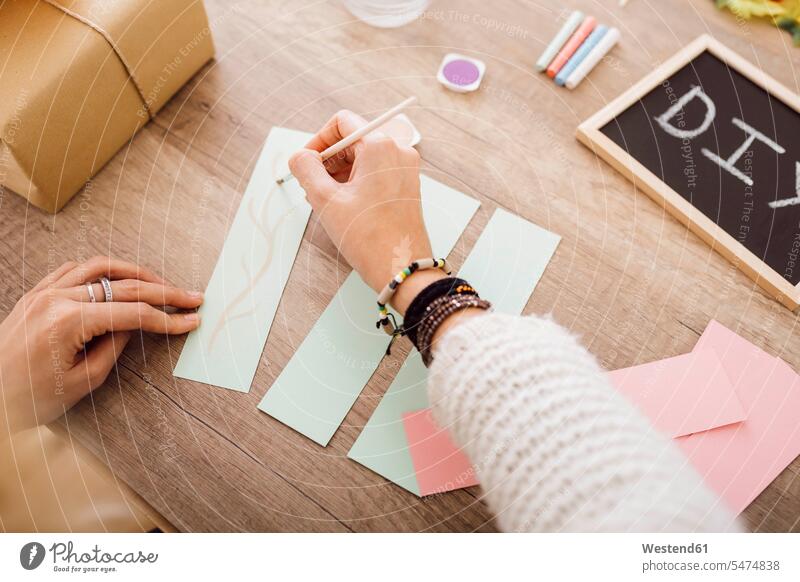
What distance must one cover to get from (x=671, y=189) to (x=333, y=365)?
47 cm

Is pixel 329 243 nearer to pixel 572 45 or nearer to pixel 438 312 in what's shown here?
pixel 438 312

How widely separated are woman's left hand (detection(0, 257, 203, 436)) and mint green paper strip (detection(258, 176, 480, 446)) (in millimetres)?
138

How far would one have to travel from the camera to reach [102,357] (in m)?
0.63

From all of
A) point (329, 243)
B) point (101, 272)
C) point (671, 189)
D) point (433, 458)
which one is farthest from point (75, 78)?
point (671, 189)

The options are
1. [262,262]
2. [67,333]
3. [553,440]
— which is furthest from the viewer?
[262,262]

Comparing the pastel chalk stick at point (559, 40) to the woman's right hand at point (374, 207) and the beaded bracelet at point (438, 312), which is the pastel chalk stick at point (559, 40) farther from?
the beaded bracelet at point (438, 312)

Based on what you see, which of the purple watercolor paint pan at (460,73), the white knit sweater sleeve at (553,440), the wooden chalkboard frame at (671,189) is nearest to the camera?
the white knit sweater sleeve at (553,440)

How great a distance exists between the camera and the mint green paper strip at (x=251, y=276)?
2.19ft

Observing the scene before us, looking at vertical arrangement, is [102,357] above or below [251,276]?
below

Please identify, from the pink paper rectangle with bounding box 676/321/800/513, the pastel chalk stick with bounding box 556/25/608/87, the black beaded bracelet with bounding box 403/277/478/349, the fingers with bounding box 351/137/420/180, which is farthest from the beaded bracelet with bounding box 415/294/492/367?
the pastel chalk stick with bounding box 556/25/608/87

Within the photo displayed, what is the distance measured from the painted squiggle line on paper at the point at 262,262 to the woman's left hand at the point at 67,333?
42mm

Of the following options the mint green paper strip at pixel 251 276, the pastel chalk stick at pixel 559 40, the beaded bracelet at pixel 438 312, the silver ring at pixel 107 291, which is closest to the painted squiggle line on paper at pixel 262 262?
the mint green paper strip at pixel 251 276
